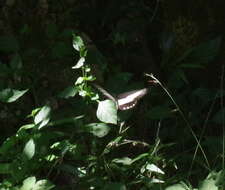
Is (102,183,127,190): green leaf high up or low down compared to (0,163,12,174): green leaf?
down

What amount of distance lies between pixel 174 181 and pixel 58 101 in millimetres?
647

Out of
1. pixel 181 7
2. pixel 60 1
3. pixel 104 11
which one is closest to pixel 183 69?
pixel 181 7

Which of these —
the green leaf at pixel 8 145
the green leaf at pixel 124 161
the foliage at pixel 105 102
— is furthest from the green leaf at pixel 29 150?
the green leaf at pixel 124 161

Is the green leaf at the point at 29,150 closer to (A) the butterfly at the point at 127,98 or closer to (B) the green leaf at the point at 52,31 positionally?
(A) the butterfly at the point at 127,98

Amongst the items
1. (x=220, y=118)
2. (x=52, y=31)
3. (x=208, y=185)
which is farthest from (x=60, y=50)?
(x=208, y=185)

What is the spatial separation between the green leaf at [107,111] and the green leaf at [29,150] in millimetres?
238

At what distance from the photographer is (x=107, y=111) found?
169cm

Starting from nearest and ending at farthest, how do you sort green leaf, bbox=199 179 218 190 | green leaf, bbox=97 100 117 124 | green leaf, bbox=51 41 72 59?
green leaf, bbox=199 179 218 190, green leaf, bbox=97 100 117 124, green leaf, bbox=51 41 72 59

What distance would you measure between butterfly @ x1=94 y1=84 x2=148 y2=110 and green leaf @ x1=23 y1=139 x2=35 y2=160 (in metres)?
0.30

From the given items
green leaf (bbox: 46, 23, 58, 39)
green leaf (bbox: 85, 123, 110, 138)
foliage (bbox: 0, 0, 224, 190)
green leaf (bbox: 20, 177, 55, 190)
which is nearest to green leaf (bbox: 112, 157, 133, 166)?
foliage (bbox: 0, 0, 224, 190)

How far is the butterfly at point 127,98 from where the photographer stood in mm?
1690

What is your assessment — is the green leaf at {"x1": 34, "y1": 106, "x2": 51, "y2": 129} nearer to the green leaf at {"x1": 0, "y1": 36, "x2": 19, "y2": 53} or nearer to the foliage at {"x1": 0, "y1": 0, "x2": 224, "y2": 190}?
the foliage at {"x1": 0, "y1": 0, "x2": 224, "y2": 190}

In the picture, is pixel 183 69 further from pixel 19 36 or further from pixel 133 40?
pixel 19 36

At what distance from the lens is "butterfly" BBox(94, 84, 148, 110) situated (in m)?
1.69
